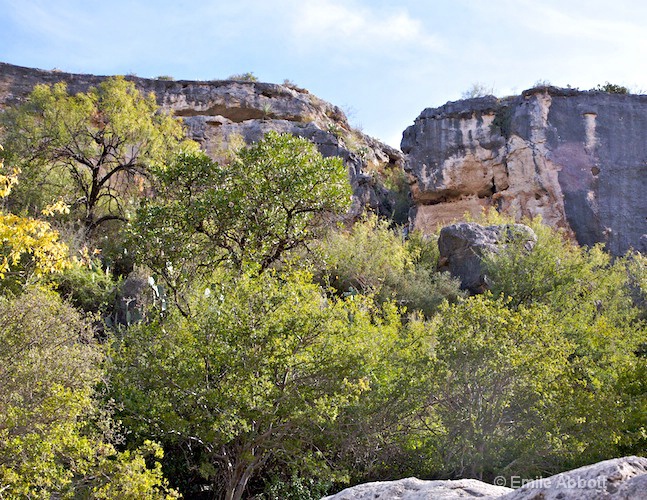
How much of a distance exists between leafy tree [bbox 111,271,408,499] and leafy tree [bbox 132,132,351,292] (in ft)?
8.50

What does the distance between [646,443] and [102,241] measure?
683 inches

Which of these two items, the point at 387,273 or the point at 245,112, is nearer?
the point at 387,273

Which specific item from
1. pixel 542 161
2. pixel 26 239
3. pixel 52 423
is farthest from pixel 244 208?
pixel 542 161

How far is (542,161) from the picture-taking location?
34.6m

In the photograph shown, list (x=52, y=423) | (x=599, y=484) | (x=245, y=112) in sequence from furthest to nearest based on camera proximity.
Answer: (x=245, y=112) → (x=52, y=423) → (x=599, y=484)

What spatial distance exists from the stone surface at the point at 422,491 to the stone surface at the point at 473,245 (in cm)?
2123

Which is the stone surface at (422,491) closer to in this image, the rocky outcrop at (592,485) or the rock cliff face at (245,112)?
the rocky outcrop at (592,485)

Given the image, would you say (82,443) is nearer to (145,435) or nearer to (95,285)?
(145,435)

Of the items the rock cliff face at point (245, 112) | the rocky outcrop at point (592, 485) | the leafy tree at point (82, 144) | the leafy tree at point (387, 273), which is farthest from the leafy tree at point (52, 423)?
the rock cliff face at point (245, 112)

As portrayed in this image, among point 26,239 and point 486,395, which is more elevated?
point 26,239

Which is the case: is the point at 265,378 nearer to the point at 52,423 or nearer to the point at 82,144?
the point at 52,423

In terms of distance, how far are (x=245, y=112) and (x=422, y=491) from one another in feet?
120

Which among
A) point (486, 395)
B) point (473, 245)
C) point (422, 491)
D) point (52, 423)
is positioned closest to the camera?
point (422, 491)

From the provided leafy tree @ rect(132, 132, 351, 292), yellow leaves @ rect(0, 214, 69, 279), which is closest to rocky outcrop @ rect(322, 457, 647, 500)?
yellow leaves @ rect(0, 214, 69, 279)
